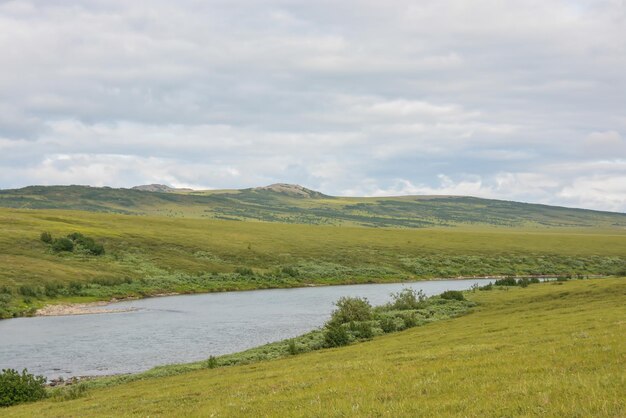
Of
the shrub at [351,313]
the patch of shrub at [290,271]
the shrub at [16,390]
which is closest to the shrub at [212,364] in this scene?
the shrub at [16,390]

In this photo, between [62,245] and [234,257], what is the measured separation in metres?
32.7

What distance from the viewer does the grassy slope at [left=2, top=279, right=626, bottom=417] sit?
12977 mm

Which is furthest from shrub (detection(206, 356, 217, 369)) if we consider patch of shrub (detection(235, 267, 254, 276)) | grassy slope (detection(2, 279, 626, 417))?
patch of shrub (detection(235, 267, 254, 276))

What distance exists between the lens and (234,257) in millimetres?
117438

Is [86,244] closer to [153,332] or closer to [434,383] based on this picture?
[153,332]

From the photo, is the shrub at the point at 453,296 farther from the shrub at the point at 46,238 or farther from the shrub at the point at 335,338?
the shrub at the point at 46,238

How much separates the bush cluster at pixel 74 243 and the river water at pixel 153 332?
80.4 feet

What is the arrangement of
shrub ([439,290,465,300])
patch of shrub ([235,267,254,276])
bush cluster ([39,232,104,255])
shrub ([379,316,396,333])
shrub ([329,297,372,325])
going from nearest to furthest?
shrub ([379,316,396,333]) < shrub ([329,297,372,325]) < shrub ([439,290,465,300]) < bush cluster ([39,232,104,255]) < patch of shrub ([235,267,254,276])

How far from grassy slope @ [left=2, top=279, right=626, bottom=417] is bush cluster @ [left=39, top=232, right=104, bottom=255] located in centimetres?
7536

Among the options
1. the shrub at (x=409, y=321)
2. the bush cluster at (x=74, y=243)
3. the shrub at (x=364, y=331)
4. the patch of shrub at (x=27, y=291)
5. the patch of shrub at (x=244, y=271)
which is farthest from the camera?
the patch of shrub at (x=244, y=271)

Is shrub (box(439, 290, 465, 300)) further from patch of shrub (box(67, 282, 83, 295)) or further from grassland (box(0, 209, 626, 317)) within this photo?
patch of shrub (box(67, 282, 83, 295))

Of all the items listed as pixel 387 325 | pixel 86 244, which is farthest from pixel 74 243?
pixel 387 325

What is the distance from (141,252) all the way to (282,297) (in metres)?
37.4

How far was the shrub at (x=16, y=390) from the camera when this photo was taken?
28.7 meters
